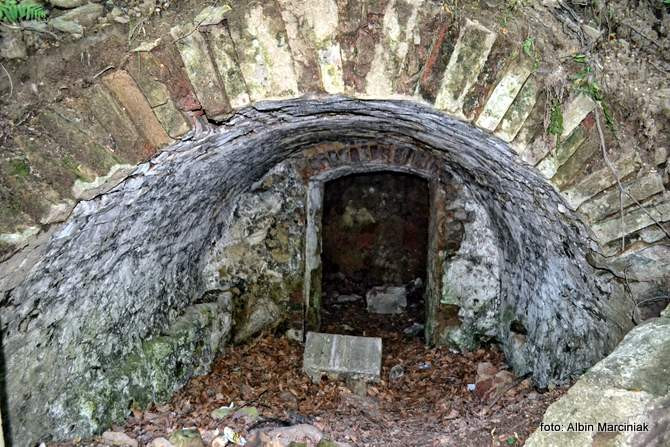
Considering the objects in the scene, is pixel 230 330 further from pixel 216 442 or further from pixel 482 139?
pixel 482 139

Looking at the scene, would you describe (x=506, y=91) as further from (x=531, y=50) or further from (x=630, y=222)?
(x=630, y=222)

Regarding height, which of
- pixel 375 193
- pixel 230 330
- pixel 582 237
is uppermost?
pixel 375 193

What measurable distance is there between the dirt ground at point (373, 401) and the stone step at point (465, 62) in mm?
1969

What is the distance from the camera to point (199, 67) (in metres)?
2.75

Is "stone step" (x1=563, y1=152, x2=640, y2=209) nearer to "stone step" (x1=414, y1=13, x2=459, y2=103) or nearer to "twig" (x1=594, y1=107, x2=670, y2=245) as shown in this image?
"twig" (x1=594, y1=107, x2=670, y2=245)

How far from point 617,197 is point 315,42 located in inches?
65.6

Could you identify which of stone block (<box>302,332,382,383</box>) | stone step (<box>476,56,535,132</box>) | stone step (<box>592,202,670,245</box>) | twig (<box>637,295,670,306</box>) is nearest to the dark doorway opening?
stone block (<box>302,332,382,383</box>)

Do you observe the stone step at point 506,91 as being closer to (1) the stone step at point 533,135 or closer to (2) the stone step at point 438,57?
(1) the stone step at point 533,135

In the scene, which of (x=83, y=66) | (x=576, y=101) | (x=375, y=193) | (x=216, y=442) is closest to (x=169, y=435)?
(x=216, y=442)

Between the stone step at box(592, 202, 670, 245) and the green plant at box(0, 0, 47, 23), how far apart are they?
280 centimetres

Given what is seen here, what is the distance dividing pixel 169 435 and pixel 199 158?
5.67ft

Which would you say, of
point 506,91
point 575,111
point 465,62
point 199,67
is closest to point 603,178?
point 575,111

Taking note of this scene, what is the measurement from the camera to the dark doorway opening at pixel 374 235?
845 cm

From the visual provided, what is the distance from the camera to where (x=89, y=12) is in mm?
2781
